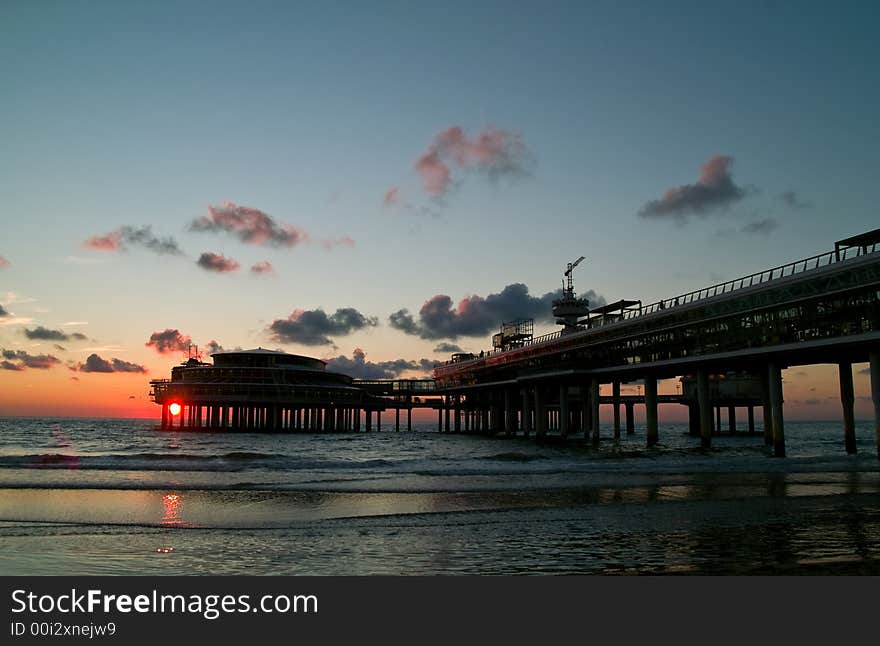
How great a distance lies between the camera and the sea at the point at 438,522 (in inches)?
438

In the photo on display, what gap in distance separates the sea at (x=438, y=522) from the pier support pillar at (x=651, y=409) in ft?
86.8

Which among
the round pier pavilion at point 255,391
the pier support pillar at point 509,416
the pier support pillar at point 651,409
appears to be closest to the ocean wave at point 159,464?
the pier support pillar at point 651,409

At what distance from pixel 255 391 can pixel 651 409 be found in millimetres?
76182

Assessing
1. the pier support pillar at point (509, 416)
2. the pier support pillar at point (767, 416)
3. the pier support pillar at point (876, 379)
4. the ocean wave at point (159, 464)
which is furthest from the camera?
the pier support pillar at point (509, 416)

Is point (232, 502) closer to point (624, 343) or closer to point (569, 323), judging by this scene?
point (624, 343)

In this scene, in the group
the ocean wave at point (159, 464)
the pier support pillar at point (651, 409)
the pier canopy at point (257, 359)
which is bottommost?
the ocean wave at point (159, 464)

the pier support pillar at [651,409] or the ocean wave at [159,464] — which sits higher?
the pier support pillar at [651,409]

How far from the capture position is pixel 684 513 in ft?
57.3

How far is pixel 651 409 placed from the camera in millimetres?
60094

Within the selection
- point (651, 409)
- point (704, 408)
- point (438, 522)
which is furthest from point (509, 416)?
point (438, 522)

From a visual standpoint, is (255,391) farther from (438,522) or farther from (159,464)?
(438,522)

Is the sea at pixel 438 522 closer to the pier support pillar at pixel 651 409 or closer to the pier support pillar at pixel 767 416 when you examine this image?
the pier support pillar at pixel 767 416

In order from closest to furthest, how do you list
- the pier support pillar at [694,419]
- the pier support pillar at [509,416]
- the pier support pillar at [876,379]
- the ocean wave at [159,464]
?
the ocean wave at [159,464]
the pier support pillar at [876,379]
the pier support pillar at [509,416]
the pier support pillar at [694,419]
